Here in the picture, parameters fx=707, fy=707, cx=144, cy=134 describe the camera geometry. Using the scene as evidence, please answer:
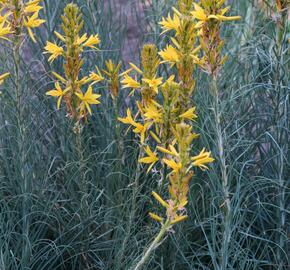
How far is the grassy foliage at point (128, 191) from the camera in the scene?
3.22m

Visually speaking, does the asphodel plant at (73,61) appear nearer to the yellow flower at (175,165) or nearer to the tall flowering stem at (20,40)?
the tall flowering stem at (20,40)

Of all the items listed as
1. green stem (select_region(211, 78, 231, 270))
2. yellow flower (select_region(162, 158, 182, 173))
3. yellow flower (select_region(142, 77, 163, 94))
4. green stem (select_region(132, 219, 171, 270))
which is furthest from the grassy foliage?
yellow flower (select_region(162, 158, 182, 173))

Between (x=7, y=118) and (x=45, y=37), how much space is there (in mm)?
735

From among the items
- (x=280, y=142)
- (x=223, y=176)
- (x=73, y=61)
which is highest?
(x=73, y=61)

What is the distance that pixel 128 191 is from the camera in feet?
11.8

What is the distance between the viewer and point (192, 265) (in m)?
3.29

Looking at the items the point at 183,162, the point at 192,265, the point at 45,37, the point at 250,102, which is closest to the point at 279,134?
the point at 250,102

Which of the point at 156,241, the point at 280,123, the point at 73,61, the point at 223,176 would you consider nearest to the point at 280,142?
the point at 280,123

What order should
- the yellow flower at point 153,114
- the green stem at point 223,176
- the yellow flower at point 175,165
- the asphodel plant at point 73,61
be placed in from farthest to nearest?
the asphodel plant at point 73,61 → the green stem at point 223,176 → the yellow flower at point 153,114 → the yellow flower at point 175,165

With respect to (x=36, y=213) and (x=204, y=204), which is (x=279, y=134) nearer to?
(x=204, y=204)

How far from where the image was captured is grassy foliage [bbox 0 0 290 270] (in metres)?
3.22

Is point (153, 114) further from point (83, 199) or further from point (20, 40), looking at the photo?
point (83, 199)

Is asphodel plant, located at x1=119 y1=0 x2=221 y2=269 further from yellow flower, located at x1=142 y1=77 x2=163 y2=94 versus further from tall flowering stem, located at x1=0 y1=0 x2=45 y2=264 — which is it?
tall flowering stem, located at x1=0 y1=0 x2=45 y2=264

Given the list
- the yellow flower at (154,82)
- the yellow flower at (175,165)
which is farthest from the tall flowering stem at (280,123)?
the yellow flower at (175,165)
